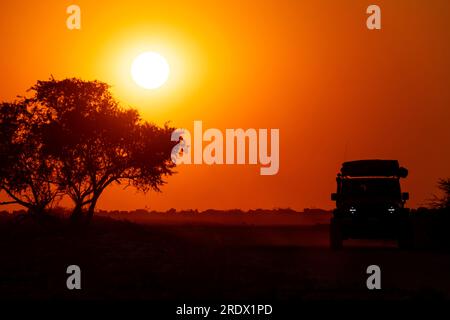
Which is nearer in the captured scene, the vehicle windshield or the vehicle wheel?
the vehicle wheel

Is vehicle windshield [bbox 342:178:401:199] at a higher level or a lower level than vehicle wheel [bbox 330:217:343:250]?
higher

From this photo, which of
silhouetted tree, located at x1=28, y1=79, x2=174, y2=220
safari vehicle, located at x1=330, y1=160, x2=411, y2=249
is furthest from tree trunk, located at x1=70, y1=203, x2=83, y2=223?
safari vehicle, located at x1=330, y1=160, x2=411, y2=249

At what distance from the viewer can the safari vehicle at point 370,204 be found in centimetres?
3438

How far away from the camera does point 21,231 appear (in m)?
36.6

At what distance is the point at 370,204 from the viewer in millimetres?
34469

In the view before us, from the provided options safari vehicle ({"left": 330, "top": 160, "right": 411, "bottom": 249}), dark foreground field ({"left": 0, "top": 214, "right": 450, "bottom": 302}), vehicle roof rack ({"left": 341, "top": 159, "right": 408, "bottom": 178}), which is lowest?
dark foreground field ({"left": 0, "top": 214, "right": 450, "bottom": 302})

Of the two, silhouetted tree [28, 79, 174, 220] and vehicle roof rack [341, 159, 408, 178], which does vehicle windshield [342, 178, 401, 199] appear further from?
silhouetted tree [28, 79, 174, 220]

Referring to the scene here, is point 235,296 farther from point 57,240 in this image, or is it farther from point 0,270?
point 57,240

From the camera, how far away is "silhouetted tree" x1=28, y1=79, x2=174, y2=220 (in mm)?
38781

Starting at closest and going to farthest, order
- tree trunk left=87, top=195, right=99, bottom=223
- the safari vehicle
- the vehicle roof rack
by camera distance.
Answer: the safari vehicle, the vehicle roof rack, tree trunk left=87, top=195, right=99, bottom=223

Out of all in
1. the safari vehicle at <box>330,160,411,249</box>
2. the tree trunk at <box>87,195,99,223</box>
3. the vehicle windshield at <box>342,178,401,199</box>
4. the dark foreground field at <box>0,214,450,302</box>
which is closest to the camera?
the dark foreground field at <box>0,214,450,302</box>

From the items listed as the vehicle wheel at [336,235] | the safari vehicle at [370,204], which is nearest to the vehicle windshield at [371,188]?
the safari vehicle at [370,204]


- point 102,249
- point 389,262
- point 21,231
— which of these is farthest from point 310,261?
point 21,231

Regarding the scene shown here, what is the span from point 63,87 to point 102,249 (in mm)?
10467
